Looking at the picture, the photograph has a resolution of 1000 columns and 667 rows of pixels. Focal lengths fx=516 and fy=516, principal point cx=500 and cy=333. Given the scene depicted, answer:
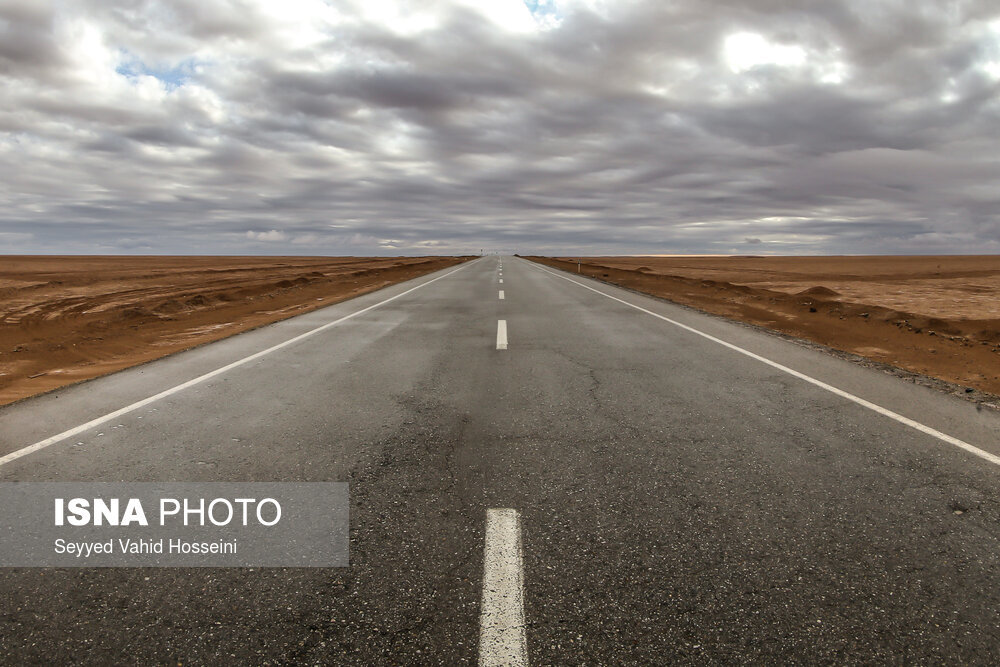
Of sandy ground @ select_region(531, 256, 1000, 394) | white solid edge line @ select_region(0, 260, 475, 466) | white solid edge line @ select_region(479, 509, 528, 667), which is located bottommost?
white solid edge line @ select_region(479, 509, 528, 667)

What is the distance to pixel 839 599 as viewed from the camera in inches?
94.0

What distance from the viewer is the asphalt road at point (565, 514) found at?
2154 millimetres

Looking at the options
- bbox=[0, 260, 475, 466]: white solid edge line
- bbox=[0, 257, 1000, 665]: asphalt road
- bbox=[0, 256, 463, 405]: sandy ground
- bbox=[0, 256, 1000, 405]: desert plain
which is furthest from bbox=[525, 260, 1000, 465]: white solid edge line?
bbox=[0, 256, 463, 405]: sandy ground

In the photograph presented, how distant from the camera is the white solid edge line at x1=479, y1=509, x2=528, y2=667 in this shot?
6.73 ft

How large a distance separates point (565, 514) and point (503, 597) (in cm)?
86

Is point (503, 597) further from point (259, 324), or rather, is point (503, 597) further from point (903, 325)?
point (903, 325)

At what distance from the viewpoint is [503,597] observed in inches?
93.4

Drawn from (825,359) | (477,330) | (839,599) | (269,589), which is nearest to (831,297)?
(825,359)

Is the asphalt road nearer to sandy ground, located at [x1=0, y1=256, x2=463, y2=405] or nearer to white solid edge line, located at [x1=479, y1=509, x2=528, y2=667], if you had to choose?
white solid edge line, located at [x1=479, y1=509, x2=528, y2=667]

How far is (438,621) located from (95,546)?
207cm

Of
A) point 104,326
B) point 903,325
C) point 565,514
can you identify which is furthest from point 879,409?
point 104,326

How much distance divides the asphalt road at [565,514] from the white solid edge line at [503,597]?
51 mm

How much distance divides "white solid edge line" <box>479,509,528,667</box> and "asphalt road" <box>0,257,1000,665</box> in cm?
5

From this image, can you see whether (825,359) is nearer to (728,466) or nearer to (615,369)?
(615,369)
